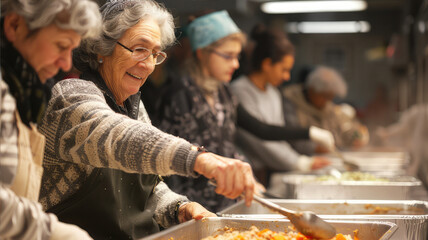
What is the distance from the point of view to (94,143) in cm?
85

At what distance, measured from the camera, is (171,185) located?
1299 millimetres

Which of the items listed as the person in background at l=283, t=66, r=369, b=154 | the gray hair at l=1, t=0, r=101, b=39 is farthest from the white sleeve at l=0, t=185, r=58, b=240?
the person in background at l=283, t=66, r=369, b=154

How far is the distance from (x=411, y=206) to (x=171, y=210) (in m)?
0.85

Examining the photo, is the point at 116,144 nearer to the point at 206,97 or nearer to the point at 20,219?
the point at 20,219

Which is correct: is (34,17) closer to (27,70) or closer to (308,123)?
(27,70)

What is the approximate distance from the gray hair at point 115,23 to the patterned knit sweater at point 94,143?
0.20ft

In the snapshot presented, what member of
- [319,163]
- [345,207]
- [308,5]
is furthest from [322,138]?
[308,5]

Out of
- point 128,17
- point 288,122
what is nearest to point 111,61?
point 128,17

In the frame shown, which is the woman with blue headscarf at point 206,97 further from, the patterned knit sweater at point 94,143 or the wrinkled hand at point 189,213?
the patterned knit sweater at point 94,143

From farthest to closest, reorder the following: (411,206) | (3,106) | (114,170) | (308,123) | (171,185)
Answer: (308,123), (411,206), (171,185), (114,170), (3,106)

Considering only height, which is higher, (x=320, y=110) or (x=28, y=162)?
(x=28, y=162)

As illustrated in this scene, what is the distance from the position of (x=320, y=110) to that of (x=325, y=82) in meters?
0.27

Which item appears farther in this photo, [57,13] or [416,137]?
[416,137]

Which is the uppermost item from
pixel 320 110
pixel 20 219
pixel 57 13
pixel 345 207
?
pixel 57 13
